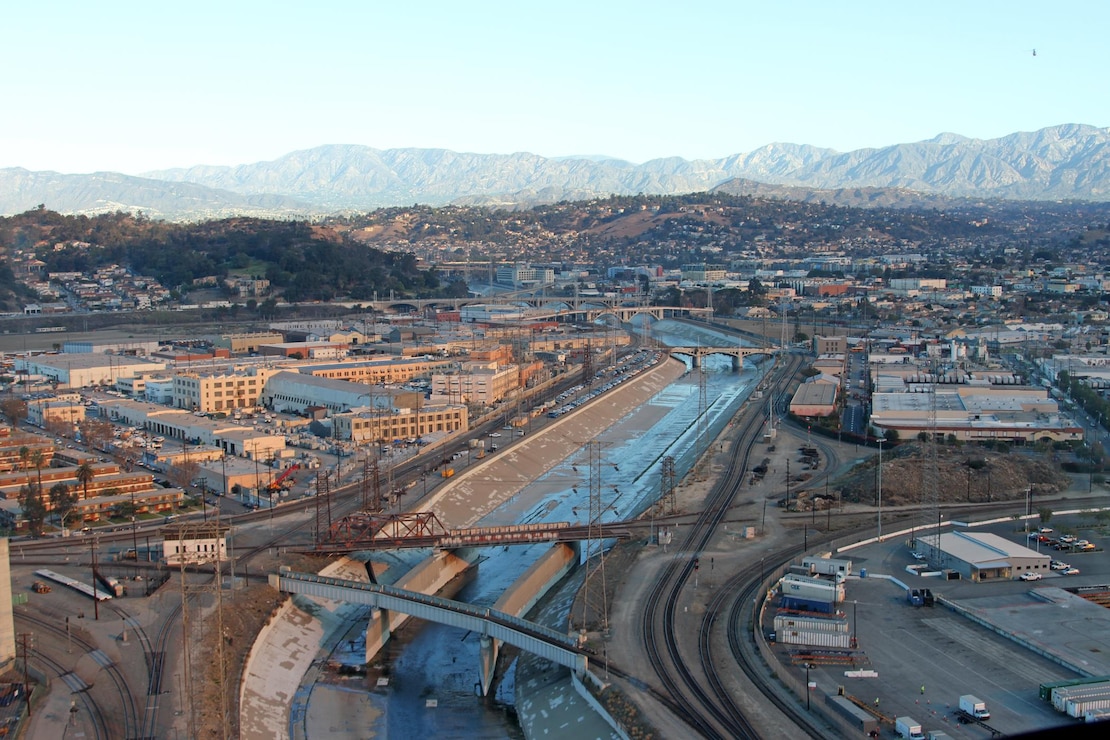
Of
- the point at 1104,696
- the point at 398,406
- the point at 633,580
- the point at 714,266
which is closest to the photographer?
the point at 1104,696

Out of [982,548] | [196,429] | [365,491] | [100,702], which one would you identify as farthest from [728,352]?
[100,702]

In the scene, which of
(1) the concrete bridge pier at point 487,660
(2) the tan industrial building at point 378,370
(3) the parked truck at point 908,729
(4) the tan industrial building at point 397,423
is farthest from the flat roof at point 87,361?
(3) the parked truck at point 908,729

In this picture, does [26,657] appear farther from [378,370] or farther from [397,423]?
[378,370]

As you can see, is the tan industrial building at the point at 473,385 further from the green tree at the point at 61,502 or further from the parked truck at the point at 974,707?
the parked truck at the point at 974,707

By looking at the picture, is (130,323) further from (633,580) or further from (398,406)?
(633,580)

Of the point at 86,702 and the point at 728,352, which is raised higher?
the point at 86,702

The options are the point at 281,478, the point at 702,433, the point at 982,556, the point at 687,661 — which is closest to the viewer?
the point at 687,661

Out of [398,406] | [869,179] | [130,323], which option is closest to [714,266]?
[130,323]
